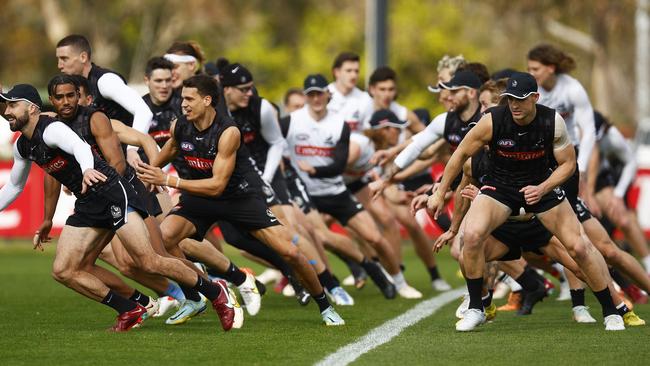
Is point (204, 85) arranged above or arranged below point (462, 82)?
above

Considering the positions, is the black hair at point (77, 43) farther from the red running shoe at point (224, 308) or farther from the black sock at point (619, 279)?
the black sock at point (619, 279)

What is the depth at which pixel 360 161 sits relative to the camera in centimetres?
1570

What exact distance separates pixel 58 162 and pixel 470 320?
11.6ft

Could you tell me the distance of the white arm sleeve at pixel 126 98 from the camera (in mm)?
11891

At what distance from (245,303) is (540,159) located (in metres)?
3.39

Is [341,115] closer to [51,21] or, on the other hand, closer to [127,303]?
[127,303]

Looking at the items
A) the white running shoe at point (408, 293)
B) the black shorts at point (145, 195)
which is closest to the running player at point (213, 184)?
the black shorts at point (145, 195)

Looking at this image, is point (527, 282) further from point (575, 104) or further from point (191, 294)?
point (191, 294)

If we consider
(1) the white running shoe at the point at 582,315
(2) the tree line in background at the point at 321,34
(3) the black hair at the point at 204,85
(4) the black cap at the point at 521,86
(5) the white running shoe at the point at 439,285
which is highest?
(4) the black cap at the point at 521,86

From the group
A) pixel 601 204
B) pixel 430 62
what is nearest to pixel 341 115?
pixel 601 204

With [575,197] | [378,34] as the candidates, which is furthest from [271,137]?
[378,34]

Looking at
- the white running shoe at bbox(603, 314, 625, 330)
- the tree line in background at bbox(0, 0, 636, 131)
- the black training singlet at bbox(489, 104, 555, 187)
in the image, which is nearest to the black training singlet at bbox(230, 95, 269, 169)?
the black training singlet at bbox(489, 104, 555, 187)

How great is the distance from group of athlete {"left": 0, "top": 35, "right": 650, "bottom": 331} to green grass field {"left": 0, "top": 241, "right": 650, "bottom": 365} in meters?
0.27

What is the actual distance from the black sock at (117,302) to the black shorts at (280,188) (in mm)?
3287
